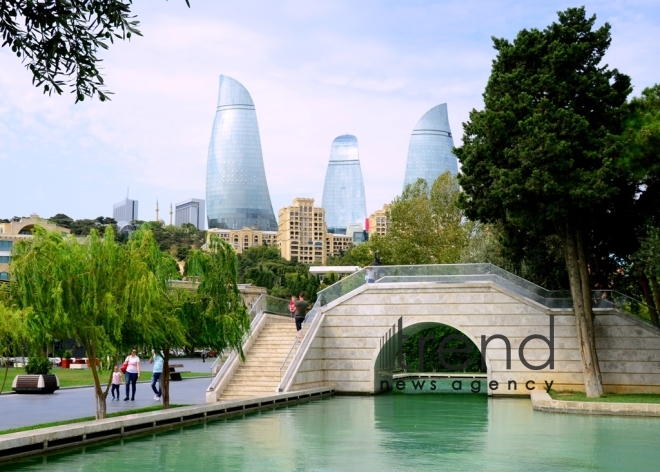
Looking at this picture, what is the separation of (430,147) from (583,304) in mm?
163352

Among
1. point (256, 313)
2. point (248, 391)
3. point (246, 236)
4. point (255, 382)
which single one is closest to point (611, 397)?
point (255, 382)

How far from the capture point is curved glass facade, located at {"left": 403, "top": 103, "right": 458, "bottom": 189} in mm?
184875

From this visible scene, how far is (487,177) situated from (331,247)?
162 meters

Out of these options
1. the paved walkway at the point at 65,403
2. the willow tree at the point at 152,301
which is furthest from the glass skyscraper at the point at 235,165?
the willow tree at the point at 152,301

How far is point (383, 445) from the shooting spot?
1536 centimetres

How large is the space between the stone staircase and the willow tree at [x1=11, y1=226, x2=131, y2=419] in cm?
793

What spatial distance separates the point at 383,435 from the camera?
1688 cm

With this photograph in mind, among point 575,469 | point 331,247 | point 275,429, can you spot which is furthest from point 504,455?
point 331,247

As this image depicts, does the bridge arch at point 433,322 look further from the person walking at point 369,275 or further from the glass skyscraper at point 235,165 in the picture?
the glass skyscraper at point 235,165

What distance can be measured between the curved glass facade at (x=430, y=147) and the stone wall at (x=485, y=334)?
156 meters

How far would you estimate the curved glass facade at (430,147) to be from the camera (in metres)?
185

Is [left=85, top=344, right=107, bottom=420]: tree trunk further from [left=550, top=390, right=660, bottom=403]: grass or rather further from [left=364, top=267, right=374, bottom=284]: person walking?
[left=364, top=267, right=374, bottom=284]: person walking

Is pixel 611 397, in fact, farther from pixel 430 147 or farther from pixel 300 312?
pixel 430 147

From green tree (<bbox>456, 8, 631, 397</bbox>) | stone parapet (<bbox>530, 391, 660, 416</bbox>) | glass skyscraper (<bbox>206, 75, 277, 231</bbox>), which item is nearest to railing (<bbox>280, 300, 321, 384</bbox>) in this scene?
green tree (<bbox>456, 8, 631, 397</bbox>)
